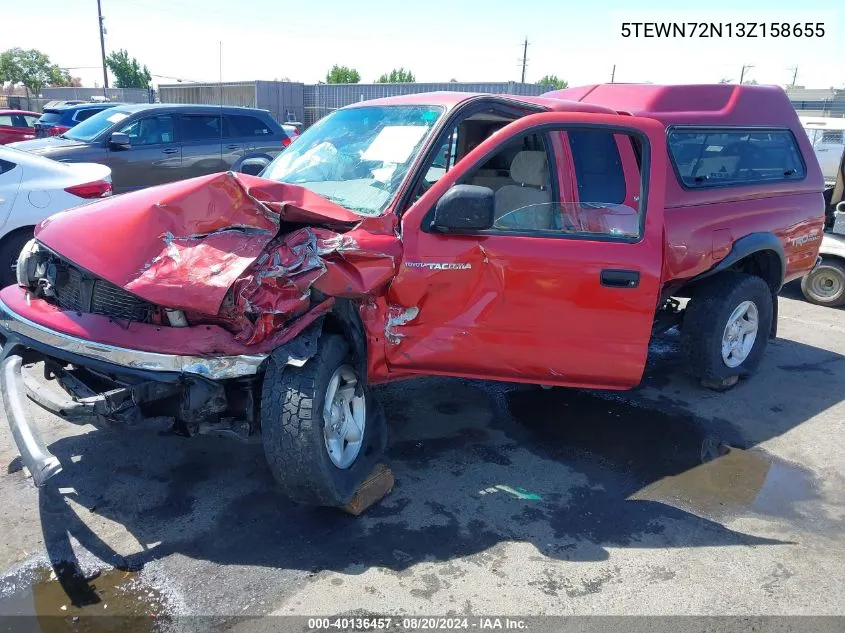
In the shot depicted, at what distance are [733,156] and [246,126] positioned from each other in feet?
27.6

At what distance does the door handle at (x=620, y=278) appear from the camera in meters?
3.59

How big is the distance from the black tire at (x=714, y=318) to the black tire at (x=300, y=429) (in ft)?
9.65

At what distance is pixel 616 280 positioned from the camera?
360cm

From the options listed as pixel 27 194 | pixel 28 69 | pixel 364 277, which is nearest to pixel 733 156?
pixel 364 277

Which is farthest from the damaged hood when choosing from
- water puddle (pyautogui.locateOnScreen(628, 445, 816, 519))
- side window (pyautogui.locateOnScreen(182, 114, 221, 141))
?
side window (pyautogui.locateOnScreen(182, 114, 221, 141))

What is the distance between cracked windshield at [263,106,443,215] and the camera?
3627 mm

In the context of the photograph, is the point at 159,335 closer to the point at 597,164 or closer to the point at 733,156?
the point at 597,164

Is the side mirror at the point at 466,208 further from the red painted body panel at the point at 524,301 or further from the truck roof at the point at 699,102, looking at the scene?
the truck roof at the point at 699,102

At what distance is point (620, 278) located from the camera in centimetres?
360

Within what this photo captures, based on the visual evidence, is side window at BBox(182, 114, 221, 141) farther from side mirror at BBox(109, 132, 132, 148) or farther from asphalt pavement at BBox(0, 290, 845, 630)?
asphalt pavement at BBox(0, 290, 845, 630)

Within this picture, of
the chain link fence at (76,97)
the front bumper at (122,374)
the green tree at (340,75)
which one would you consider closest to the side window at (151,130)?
the front bumper at (122,374)

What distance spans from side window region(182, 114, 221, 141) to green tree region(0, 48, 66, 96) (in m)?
54.5

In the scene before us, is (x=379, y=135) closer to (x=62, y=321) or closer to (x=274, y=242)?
(x=274, y=242)

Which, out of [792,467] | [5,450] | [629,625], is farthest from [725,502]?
[5,450]
